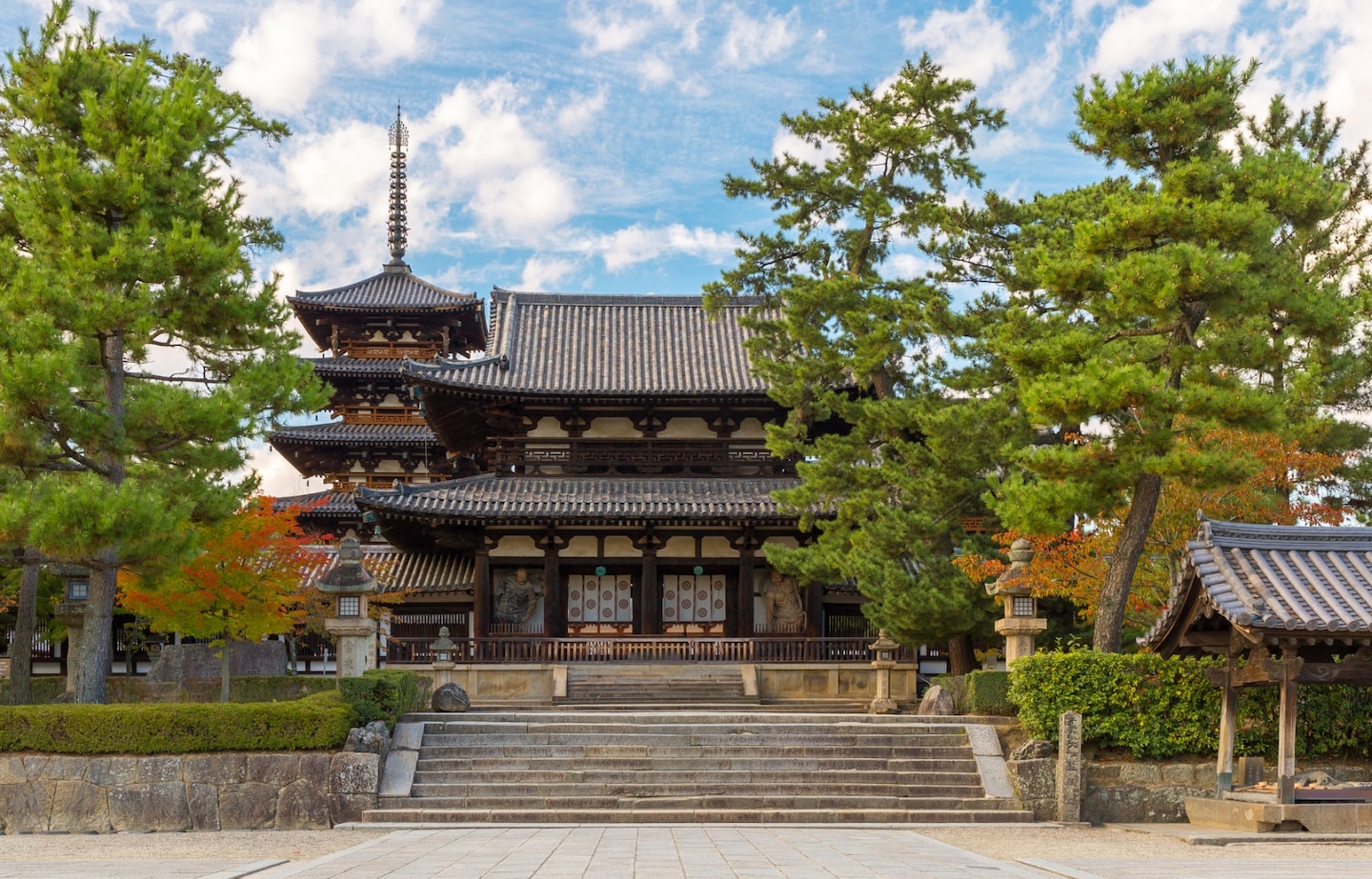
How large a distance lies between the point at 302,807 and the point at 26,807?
147 inches

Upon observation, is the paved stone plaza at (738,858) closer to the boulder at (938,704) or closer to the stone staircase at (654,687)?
the boulder at (938,704)

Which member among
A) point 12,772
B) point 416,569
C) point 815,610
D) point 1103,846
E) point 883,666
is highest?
point 416,569

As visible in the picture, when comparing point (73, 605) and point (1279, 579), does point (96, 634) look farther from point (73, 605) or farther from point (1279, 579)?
point (1279, 579)

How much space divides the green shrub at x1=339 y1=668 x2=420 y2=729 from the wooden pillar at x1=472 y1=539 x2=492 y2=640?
32.6 ft

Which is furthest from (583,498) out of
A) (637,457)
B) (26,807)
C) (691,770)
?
(26,807)

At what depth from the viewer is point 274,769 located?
17.3 metres

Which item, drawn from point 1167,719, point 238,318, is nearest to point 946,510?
point 1167,719

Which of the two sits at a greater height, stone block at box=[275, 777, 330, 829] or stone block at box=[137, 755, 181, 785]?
stone block at box=[137, 755, 181, 785]

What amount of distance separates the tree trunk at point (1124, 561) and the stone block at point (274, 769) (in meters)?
12.1

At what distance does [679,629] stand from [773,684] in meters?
3.72

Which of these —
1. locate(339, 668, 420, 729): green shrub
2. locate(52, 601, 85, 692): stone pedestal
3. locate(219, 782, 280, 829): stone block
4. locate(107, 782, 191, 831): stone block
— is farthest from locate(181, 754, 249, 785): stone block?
locate(52, 601, 85, 692): stone pedestal

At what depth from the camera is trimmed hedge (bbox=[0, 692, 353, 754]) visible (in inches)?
682

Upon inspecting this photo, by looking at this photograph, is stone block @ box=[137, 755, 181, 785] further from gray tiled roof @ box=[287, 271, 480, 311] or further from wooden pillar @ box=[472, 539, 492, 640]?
gray tiled roof @ box=[287, 271, 480, 311]

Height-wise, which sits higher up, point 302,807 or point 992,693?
point 992,693
